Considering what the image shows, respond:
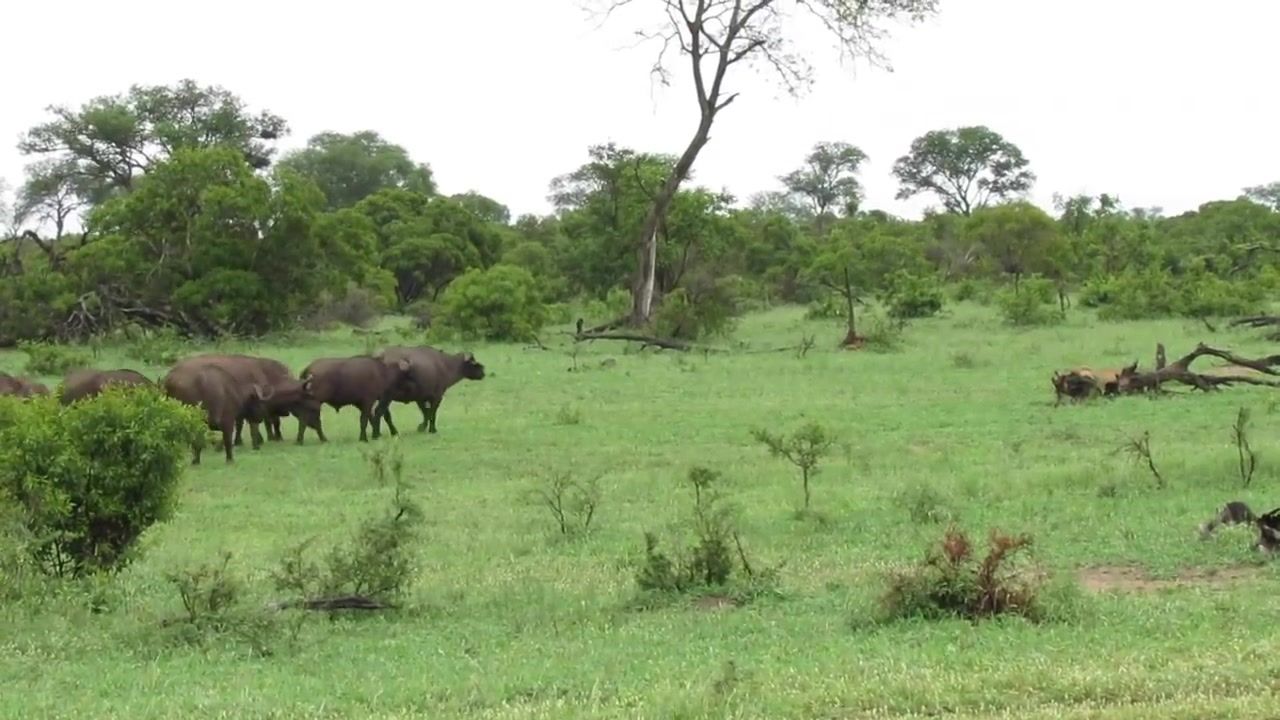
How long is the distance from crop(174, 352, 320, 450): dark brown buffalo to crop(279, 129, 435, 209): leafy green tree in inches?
1809

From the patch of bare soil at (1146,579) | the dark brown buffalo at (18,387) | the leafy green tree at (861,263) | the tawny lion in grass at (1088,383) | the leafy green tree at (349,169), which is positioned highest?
the leafy green tree at (349,169)

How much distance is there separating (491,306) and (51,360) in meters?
10.3

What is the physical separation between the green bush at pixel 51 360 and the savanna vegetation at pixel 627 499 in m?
0.09

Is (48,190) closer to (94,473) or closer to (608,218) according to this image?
(608,218)

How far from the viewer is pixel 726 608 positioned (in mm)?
8508

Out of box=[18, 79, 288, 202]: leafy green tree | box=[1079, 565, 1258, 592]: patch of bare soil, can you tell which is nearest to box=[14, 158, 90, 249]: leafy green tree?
box=[18, 79, 288, 202]: leafy green tree

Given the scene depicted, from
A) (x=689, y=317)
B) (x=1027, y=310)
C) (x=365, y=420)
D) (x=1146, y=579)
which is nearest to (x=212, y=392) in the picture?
(x=365, y=420)

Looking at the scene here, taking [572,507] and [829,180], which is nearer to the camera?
[572,507]

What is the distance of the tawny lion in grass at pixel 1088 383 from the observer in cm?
1873

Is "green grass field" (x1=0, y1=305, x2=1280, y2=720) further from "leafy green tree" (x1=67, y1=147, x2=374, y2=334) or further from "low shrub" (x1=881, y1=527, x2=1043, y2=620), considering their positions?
"leafy green tree" (x1=67, y1=147, x2=374, y2=334)

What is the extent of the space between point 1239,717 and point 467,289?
95.1 feet

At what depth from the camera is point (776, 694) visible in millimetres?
5988

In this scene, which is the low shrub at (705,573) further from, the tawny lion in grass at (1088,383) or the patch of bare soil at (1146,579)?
the tawny lion in grass at (1088,383)

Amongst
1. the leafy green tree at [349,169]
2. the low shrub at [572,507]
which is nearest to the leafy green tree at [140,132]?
the leafy green tree at [349,169]
